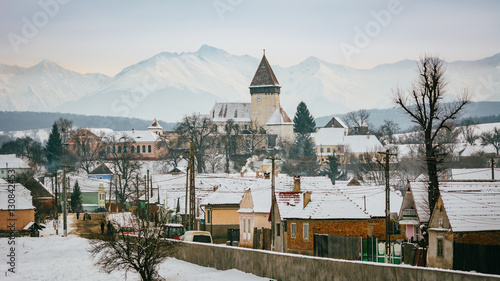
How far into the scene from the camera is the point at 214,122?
19288cm

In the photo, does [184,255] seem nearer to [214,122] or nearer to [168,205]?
[168,205]

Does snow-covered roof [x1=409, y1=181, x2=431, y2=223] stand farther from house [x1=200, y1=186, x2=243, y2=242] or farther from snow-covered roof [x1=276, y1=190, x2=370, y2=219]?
house [x1=200, y1=186, x2=243, y2=242]

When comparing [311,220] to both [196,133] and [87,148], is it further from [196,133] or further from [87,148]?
[87,148]

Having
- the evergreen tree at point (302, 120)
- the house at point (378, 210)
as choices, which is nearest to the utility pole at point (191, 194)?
the house at point (378, 210)

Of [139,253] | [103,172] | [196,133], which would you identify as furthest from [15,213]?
[196,133]

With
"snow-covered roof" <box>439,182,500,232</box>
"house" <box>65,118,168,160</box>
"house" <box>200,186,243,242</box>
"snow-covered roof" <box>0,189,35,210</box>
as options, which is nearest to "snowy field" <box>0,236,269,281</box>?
"snow-covered roof" <box>439,182,500,232</box>

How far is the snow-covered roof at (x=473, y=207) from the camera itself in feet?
103

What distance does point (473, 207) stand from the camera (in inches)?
1266

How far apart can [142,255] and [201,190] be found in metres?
36.7

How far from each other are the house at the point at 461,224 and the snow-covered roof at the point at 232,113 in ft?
529

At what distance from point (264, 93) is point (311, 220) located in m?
152

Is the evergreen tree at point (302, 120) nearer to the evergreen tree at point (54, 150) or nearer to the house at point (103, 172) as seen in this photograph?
the house at point (103, 172)

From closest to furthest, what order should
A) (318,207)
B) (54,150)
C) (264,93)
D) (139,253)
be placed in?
1. (139,253)
2. (318,207)
3. (54,150)
4. (264,93)

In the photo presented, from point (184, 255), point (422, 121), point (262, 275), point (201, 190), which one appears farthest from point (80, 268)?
point (201, 190)
